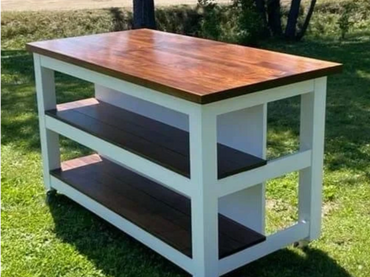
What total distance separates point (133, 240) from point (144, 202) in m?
0.20

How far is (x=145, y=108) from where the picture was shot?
3.92 meters

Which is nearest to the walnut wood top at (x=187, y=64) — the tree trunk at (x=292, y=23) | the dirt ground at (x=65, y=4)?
the tree trunk at (x=292, y=23)

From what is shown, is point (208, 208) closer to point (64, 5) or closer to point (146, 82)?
point (146, 82)

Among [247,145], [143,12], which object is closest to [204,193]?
[247,145]

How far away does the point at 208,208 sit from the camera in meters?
2.78

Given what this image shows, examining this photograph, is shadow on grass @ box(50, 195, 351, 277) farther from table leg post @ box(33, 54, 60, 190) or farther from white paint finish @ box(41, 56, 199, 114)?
white paint finish @ box(41, 56, 199, 114)

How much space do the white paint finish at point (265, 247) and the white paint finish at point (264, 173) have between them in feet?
0.99

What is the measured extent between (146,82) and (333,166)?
196 cm

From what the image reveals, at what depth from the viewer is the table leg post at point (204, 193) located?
2.68m

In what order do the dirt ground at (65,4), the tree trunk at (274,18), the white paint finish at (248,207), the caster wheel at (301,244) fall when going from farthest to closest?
the dirt ground at (65,4)
the tree trunk at (274,18)
the caster wheel at (301,244)
the white paint finish at (248,207)

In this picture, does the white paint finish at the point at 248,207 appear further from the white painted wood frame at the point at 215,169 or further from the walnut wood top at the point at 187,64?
the walnut wood top at the point at 187,64

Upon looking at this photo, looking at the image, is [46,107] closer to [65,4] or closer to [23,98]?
[23,98]

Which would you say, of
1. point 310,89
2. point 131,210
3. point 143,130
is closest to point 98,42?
point 143,130

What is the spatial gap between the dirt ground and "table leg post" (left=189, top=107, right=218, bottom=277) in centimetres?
909
